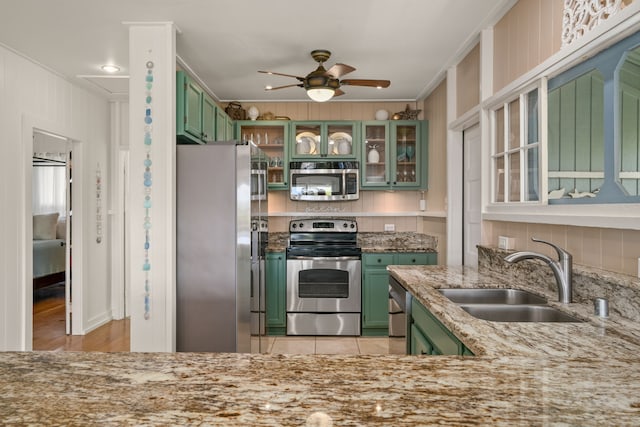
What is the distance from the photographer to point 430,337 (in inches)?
72.7

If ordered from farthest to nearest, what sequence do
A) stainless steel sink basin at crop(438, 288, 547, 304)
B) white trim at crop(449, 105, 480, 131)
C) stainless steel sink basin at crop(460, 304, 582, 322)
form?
white trim at crop(449, 105, 480, 131), stainless steel sink basin at crop(438, 288, 547, 304), stainless steel sink basin at crop(460, 304, 582, 322)

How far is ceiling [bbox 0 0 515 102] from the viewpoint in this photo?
102 inches

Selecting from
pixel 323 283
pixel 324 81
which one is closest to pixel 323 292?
pixel 323 283

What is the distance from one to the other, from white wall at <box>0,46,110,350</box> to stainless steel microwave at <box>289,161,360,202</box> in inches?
86.7

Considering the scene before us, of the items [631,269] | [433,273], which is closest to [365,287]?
[433,273]

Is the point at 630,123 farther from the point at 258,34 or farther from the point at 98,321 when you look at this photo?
the point at 98,321

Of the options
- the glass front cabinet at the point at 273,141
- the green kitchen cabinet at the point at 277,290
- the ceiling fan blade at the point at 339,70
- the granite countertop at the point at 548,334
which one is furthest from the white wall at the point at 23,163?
the granite countertop at the point at 548,334

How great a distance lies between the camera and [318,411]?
684 mm

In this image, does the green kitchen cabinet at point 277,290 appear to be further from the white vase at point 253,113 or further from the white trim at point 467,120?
the white trim at point 467,120

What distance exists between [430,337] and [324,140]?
3.13 m

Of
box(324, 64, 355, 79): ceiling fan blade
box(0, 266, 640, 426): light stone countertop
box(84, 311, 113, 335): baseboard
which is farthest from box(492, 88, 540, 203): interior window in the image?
box(84, 311, 113, 335): baseboard

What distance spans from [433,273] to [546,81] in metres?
1.23

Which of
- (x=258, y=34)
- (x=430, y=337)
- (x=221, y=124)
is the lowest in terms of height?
(x=430, y=337)

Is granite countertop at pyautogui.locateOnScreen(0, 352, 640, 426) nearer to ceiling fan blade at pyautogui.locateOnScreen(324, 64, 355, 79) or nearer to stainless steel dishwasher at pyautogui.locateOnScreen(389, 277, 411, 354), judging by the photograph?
stainless steel dishwasher at pyautogui.locateOnScreen(389, 277, 411, 354)
